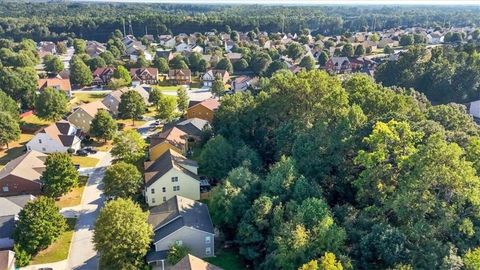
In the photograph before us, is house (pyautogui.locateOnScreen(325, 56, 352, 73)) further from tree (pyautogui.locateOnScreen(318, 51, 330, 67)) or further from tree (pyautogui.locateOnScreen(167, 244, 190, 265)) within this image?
tree (pyautogui.locateOnScreen(167, 244, 190, 265))

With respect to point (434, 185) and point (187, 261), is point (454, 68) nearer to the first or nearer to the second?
point (434, 185)

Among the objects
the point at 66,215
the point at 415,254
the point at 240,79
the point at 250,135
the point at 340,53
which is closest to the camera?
the point at 415,254

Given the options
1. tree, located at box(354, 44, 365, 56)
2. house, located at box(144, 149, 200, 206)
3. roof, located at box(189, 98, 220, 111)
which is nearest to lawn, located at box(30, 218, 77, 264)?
house, located at box(144, 149, 200, 206)

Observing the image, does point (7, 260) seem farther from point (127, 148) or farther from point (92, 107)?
point (92, 107)

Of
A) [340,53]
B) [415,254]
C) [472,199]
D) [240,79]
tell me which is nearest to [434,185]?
[472,199]

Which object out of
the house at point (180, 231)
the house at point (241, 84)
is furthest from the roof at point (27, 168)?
the house at point (241, 84)

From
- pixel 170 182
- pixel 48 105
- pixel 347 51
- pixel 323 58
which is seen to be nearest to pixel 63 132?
pixel 48 105

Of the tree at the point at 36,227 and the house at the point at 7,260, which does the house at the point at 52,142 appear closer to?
the tree at the point at 36,227
